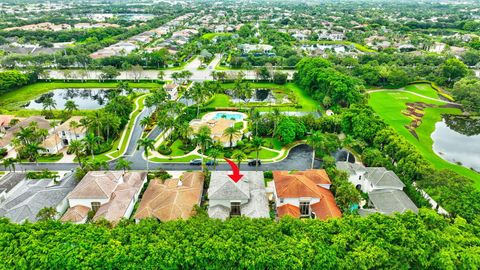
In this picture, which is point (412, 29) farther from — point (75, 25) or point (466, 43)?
point (75, 25)

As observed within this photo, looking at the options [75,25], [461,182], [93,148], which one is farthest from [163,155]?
[75,25]

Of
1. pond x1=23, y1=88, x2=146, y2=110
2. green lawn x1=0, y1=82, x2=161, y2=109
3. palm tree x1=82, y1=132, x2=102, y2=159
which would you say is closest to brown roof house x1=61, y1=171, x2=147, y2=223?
palm tree x1=82, y1=132, x2=102, y2=159

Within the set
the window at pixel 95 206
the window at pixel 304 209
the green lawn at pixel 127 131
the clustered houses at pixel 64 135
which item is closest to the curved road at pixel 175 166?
the green lawn at pixel 127 131

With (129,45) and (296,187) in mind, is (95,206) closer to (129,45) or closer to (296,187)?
(296,187)

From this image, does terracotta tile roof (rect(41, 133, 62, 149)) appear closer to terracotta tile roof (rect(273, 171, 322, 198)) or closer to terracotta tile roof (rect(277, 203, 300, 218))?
terracotta tile roof (rect(273, 171, 322, 198))

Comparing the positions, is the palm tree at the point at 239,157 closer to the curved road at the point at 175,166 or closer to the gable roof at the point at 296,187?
the curved road at the point at 175,166
